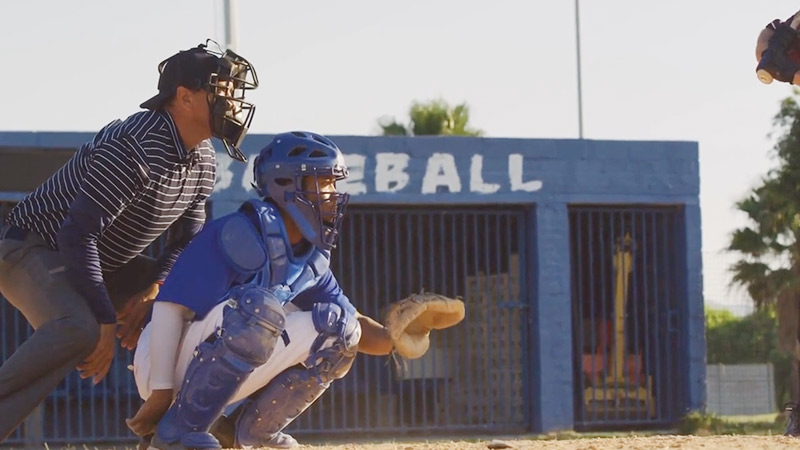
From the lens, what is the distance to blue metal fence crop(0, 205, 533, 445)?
49.0 ft

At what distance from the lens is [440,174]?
15016 millimetres

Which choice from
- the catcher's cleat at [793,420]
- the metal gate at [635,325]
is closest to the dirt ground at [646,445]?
the catcher's cleat at [793,420]

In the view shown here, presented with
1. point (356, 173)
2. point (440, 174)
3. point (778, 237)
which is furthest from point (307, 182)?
point (778, 237)

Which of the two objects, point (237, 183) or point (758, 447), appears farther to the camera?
point (237, 183)

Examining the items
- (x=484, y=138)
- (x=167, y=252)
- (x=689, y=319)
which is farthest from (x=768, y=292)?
(x=167, y=252)

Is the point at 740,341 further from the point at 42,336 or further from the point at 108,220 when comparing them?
the point at 42,336

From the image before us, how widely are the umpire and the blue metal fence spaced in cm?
833

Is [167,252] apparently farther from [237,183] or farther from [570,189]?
[570,189]

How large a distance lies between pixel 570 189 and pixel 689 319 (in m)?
1.90

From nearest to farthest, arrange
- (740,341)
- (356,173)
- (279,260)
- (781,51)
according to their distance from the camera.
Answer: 1. (279,260)
2. (781,51)
3. (356,173)
4. (740,341)

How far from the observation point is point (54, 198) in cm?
621

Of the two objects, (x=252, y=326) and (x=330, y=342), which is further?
(x=330, y=342)

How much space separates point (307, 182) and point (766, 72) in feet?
7.00

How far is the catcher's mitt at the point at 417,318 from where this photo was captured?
637 centimetres
